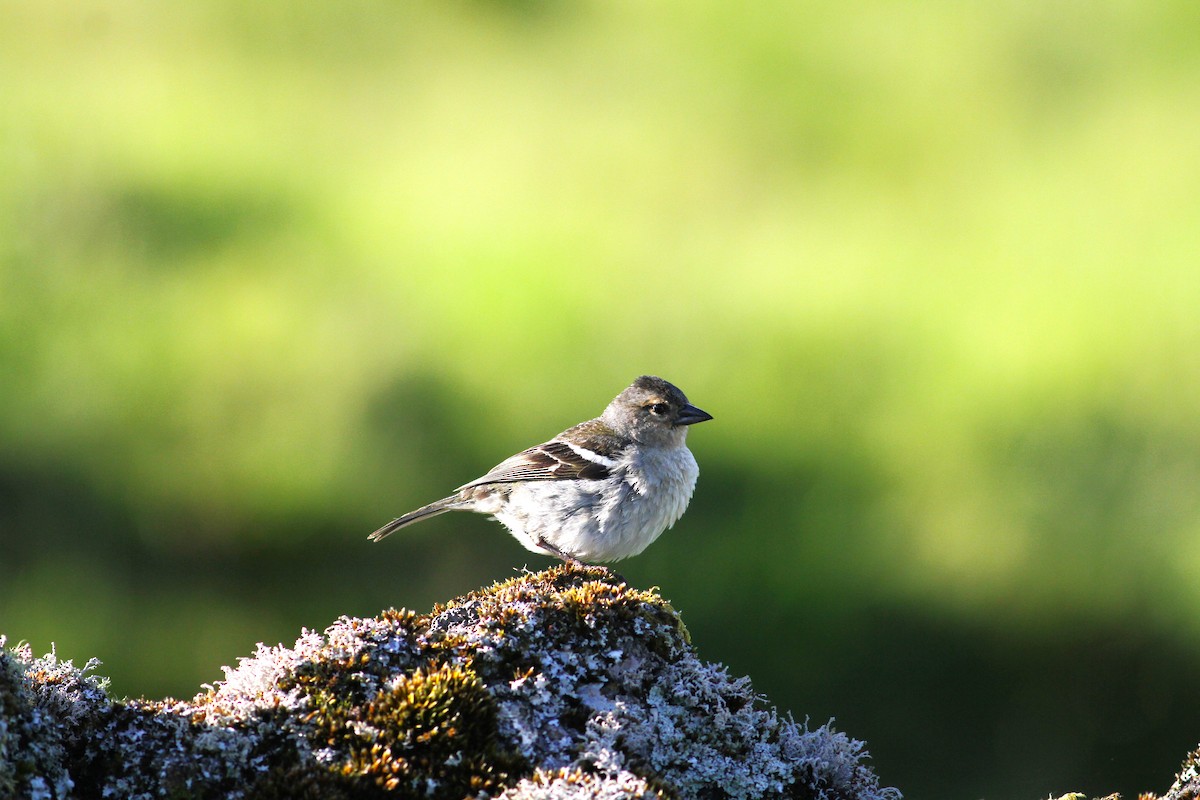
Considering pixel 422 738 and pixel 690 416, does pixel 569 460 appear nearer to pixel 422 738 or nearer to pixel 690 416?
pixel 690 416

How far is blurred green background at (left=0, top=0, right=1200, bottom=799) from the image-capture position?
346 inches

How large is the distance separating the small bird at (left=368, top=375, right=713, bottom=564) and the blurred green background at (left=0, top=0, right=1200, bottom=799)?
2.17 m

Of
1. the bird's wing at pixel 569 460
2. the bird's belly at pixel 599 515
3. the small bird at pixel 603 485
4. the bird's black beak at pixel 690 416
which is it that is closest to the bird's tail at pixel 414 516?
the small bird at pixel 603 485

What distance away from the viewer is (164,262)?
11727 millimetres

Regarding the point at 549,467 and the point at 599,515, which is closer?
the point at 599,515

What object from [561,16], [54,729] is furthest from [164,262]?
[54,729]

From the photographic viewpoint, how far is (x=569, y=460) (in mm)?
6695

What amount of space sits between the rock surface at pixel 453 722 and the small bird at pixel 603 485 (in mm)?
1889

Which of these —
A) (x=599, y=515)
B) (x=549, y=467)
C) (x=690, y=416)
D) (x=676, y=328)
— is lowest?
(x=599, y=515)

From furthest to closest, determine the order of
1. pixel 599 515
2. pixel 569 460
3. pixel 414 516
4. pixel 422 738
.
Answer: pixel 414 516, pixel 569 460, pixel 599 515, pixel 422 738

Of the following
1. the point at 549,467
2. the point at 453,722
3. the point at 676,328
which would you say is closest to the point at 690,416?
the point at 549,467

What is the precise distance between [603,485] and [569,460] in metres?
0.41

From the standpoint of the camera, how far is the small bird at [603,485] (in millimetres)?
6289

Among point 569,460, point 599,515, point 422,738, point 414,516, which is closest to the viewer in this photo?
point 422,738
